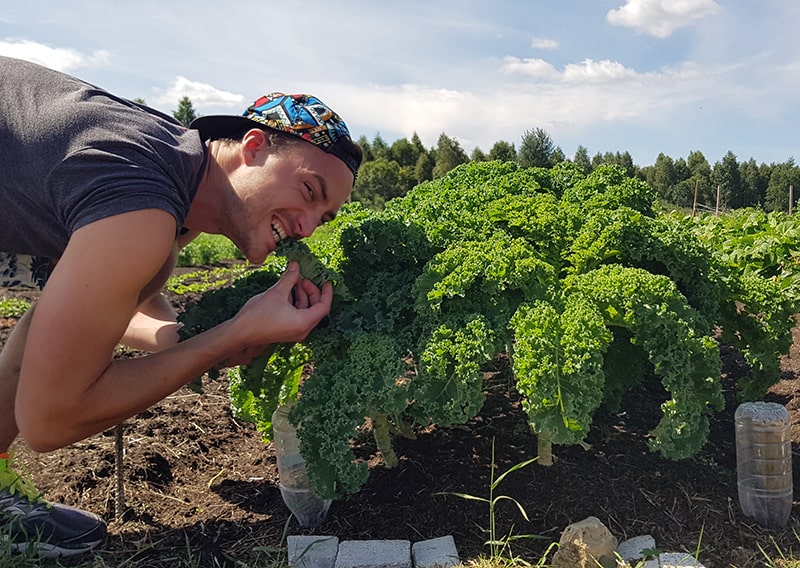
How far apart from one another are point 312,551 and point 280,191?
1652mm

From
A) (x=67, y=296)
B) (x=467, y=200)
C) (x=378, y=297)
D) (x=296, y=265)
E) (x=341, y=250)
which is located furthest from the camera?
(x=467, y=200)

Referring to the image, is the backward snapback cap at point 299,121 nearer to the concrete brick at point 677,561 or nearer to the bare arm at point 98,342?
the bare arm at point 98,342

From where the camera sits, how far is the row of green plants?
9.55ft

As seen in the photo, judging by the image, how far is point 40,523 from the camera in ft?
10.6

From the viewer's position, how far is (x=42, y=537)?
127 inches

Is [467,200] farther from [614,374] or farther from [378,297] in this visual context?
[614,374]

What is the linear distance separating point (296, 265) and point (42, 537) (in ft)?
6.18

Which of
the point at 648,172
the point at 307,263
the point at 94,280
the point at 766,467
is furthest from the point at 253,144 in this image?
the point at 648,172

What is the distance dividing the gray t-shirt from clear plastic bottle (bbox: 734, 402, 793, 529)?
285cm

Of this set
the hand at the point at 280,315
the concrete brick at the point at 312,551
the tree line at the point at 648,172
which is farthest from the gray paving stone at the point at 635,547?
the tree line at the point at 648,172

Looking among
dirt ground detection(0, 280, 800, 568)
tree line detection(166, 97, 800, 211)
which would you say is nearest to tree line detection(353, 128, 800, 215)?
tree line detection(166, 97, 800, 211)

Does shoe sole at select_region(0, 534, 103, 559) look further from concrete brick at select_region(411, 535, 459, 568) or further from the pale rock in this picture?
the pale rock

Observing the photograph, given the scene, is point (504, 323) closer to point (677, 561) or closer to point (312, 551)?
point (677, 561)

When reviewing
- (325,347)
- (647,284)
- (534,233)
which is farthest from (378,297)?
(647,284)
